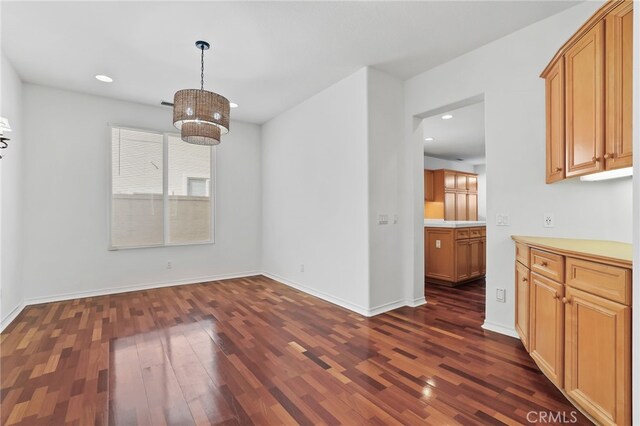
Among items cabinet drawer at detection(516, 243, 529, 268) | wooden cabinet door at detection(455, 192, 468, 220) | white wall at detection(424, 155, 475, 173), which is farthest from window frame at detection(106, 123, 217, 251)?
wooden cabinet door at detection(455, 192, 468, 220)

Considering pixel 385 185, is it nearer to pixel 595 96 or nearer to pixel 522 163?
pixel 522 163

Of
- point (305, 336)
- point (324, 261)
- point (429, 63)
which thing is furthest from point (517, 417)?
point (429, 63)

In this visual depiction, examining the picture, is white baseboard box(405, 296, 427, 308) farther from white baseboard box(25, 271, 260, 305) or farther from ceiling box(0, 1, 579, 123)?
white baseboard box(25, 271, 260, 305)

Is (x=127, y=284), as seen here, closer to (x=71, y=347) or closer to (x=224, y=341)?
(x=71, y=347)

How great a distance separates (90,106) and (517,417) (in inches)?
235

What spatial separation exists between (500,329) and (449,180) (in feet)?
19.8

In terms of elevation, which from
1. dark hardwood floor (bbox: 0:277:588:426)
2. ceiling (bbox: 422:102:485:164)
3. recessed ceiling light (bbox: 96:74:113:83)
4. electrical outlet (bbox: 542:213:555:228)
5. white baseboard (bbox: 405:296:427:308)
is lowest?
dark hardwood floor (bbox: 0:277:588:426)

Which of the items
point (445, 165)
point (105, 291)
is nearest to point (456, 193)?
point (445, 165)

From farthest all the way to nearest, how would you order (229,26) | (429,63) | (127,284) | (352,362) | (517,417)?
(127,284) → (429,63) → (229,26) → (352,362) → (517,417)

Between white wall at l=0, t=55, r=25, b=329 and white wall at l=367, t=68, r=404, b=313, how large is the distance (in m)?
3.99

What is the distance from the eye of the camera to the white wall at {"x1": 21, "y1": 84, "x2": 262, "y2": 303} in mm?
4125

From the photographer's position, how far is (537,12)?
8.68ft

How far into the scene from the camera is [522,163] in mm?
2904

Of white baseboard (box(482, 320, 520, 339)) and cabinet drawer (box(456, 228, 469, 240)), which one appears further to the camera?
cabinet drawer (box(456, 228, 469, 240))
